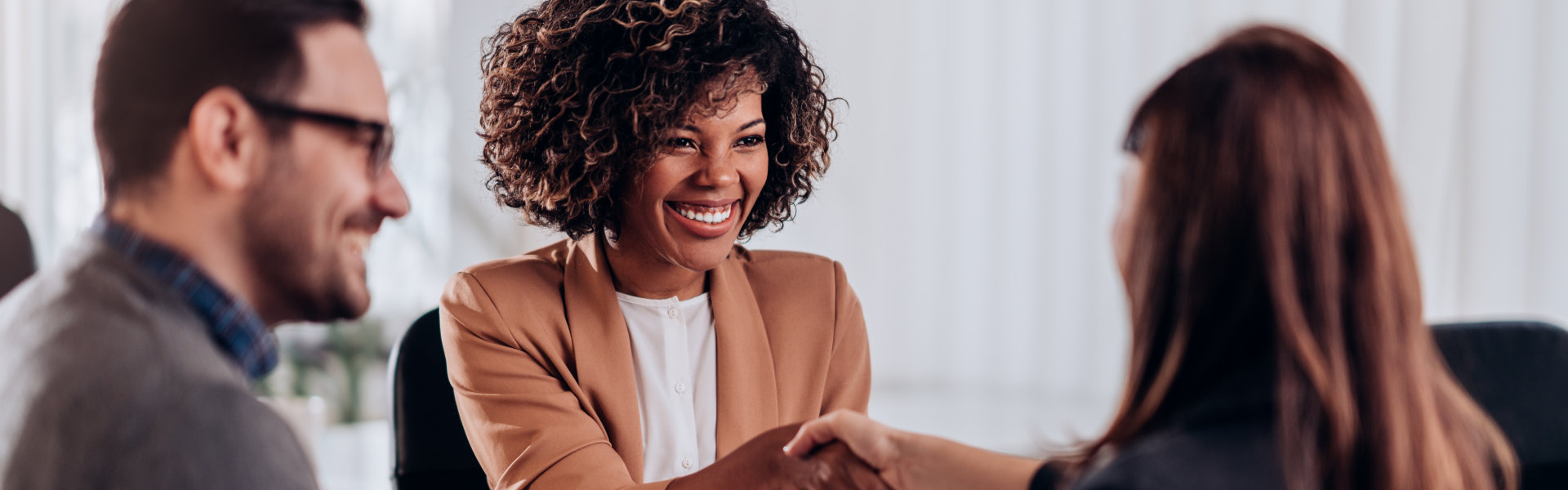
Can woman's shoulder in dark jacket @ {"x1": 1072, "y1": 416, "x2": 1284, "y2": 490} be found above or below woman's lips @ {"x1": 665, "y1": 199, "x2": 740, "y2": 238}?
below

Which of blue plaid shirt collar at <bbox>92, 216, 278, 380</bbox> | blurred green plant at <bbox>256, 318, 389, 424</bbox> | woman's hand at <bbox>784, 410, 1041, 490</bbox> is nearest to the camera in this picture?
blue plaid shirt collar at <bbox>92, 216, 278, 380</bbox>

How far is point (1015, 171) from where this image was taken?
310cm

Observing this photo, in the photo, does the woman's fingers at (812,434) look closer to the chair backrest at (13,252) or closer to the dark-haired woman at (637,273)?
the dark-haired woman at (637,273)

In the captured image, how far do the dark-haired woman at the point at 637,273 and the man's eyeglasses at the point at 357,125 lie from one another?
55 cm

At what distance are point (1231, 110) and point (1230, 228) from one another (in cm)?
9

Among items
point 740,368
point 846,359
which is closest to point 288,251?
point 740,368

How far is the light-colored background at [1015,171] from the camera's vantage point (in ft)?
9.15

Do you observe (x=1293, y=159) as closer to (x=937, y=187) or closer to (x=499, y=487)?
(x=499, y=487)

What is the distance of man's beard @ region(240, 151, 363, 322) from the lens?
893 millimetres

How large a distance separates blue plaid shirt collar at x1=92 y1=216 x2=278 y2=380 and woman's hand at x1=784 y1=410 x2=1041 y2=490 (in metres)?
0.69

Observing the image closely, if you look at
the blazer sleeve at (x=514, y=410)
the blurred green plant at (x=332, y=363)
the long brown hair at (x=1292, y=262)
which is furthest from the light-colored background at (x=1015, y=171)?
the long brown hair at (x=1292, y=262)

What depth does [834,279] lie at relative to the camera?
1806mm

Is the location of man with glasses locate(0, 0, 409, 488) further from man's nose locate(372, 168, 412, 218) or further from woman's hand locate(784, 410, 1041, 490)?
woman's hand locate(784, 410, 1041, 490)

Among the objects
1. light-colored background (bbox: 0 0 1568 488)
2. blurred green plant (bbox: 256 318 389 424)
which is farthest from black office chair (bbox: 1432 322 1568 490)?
blurred green plant (bbox: 256 318 389 424)
